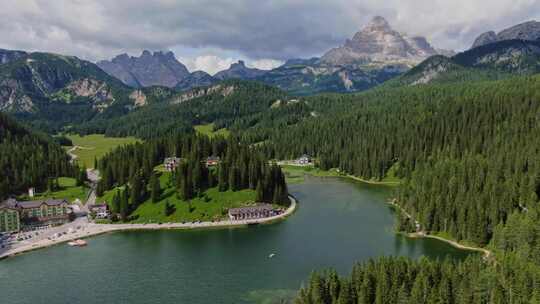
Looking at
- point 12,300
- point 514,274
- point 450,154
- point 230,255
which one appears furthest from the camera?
point 450,154

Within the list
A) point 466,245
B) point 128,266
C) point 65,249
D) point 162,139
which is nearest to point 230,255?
point 128,266

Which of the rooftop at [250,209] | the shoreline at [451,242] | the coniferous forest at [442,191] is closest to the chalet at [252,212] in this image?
the rooftop at [250,209]

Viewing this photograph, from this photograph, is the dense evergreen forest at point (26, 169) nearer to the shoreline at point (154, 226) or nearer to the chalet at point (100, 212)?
the chalet at point (100, 212)

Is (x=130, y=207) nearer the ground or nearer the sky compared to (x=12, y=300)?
nearer the sky

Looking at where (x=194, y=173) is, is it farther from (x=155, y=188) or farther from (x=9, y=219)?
(x=9, y=219)

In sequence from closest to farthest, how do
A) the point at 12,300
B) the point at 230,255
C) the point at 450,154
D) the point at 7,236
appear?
the point at 12,300 < the point at 230,255 < the point at 7,236 < the point at 450,154

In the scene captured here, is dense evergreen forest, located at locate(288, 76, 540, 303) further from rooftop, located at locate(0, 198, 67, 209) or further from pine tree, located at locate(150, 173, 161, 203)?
rooftop, located at locate(0, 198, 67, 209)

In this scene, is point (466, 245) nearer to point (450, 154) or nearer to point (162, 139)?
point (450, 154)
